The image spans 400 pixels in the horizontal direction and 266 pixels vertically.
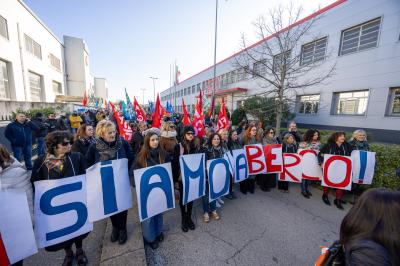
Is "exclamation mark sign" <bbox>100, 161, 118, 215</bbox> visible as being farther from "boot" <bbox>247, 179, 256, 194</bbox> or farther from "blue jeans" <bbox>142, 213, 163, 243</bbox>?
"boot" <bbox>247, 179, 256, 194</bbox>

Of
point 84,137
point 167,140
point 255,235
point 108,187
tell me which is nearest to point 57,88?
point 84,137

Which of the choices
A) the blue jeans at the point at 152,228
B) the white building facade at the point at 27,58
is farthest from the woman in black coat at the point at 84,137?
the white building facade at the point at 27,58

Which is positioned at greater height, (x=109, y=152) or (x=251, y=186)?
(x=109, y=152)

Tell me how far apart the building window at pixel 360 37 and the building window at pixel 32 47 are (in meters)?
30.8

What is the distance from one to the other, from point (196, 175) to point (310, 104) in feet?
46.1

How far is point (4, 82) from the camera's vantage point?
1619 cm

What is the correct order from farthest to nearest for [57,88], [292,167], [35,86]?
[57,88]
[35,86]
[292,167]

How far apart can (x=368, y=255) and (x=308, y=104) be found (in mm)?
15251

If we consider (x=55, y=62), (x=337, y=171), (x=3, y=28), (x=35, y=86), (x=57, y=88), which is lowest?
(x=337, y=171)

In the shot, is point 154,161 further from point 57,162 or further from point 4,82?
point 4,82

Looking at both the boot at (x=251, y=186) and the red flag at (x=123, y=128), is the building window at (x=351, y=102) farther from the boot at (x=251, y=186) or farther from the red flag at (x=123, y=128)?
the red flag at (x=123, y=128)

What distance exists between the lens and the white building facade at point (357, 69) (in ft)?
30.6

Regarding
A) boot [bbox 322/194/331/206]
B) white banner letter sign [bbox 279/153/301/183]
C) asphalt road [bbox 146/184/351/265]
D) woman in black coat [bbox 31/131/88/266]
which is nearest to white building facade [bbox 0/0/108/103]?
woman in black coat [bbox 31/131/88/266]

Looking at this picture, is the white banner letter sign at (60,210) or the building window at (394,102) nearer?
the white banner letter sign at (60,210)
